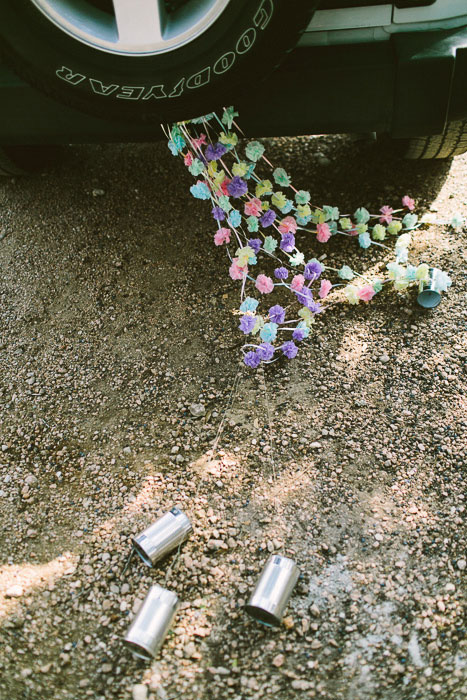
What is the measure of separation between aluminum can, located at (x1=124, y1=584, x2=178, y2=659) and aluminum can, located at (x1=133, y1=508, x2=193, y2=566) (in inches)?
5.0

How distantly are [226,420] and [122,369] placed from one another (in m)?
0.52

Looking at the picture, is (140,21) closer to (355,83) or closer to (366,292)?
(355,83)

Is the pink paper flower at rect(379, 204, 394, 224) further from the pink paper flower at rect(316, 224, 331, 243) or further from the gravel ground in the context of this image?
the pink paper flower at rect(316, 224, 331, 243)

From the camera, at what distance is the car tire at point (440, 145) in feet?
8.40

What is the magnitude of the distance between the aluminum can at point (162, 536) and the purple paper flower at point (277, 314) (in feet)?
3.11

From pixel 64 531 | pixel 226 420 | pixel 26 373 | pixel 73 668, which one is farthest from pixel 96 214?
pixel 73 668

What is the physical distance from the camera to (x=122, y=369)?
8.30ft

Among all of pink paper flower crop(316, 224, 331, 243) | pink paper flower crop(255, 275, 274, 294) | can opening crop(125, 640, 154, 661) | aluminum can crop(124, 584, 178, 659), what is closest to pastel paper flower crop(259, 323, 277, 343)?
pink paper flower crop(255, 275, 274, 294)

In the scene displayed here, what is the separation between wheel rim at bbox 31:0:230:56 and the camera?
1.91 meters

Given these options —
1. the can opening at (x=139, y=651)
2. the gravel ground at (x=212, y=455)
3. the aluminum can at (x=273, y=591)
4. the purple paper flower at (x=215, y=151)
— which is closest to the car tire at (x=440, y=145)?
the gravel ground at (x=212, y=455)

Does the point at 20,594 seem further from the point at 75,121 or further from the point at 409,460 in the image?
the point at 75,121

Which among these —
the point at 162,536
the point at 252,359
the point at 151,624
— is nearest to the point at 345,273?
the point at 252,359

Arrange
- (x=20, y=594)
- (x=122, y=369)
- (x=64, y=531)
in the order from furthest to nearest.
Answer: (x=122, y=369) → (x=64, y=531) → (x=20, y=594)

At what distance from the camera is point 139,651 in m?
1.80
